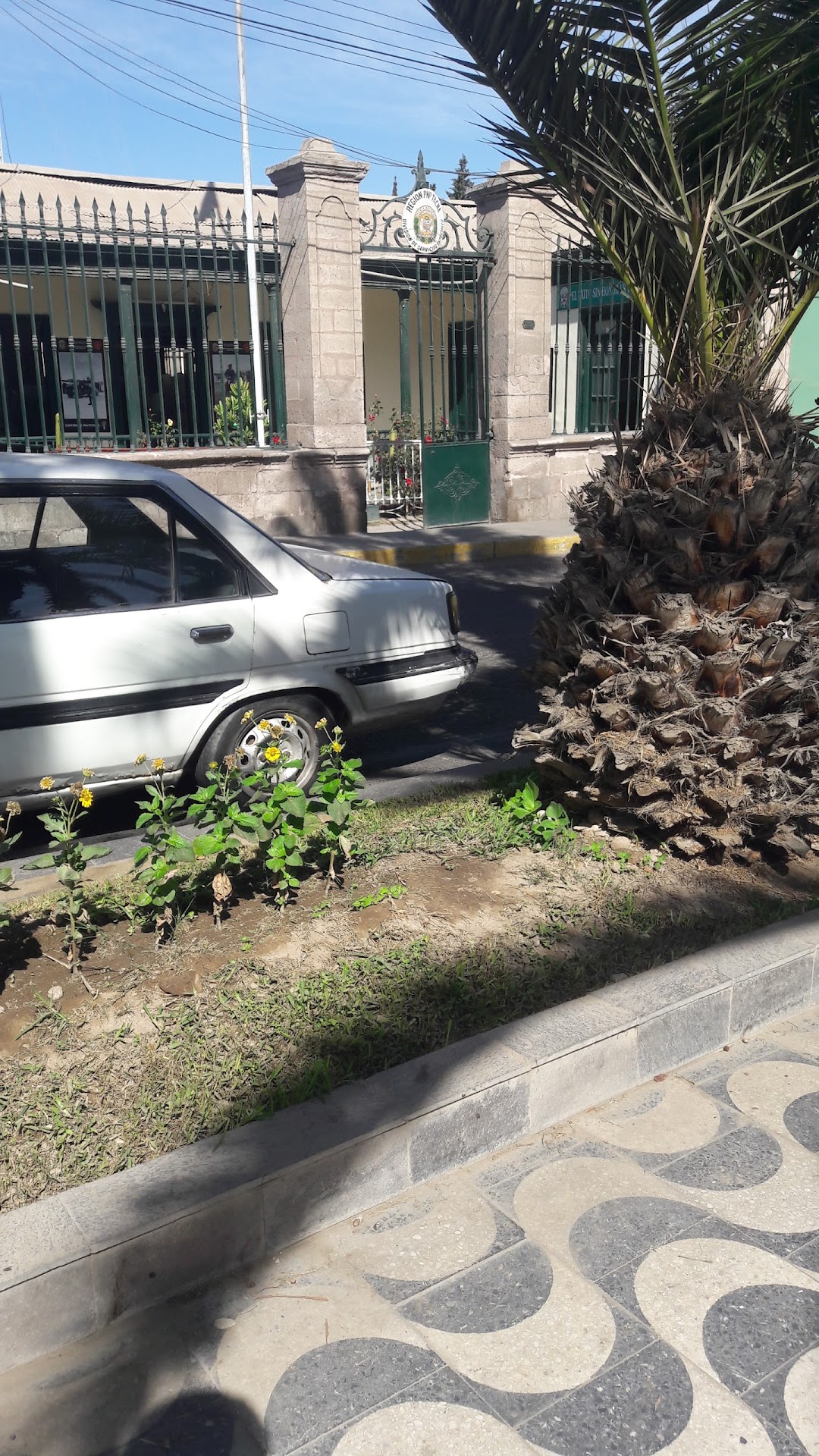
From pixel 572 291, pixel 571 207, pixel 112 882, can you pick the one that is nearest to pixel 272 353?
pixel 572 291

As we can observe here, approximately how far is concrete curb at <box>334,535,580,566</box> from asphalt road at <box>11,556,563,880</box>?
248cm

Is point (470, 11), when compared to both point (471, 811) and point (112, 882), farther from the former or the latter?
point (112, 882)

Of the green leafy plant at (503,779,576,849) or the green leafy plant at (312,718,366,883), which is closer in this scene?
the green leafy plant at (312,718,366,883)

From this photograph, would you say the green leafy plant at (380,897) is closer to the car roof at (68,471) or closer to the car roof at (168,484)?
the car roof at (168,484)

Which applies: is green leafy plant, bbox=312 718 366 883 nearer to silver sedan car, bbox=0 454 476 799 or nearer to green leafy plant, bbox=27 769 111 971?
green leafy plant, bbox=27 769 111 971

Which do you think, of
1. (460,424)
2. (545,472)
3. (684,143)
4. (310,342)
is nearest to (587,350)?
(545,472)

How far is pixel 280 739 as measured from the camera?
17.4 ft

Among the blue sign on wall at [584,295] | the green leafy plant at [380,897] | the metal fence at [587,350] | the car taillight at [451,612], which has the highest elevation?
the blue sign on wall at [584,295]

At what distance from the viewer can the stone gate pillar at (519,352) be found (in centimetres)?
1695

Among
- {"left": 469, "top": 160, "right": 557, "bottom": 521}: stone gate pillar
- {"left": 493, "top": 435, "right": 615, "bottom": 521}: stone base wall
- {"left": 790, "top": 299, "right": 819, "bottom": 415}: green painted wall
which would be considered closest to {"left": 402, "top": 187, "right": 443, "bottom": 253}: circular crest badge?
{"left": 469, "top": 160, "right": 557, "bottom": 521}: stone gate pillar

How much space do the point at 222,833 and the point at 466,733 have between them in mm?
3755

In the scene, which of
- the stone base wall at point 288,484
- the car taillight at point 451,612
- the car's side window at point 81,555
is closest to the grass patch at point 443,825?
the car taillight at point 451,612

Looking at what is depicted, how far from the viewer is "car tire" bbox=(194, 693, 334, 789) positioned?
539cm

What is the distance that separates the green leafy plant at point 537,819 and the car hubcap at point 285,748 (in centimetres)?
105
